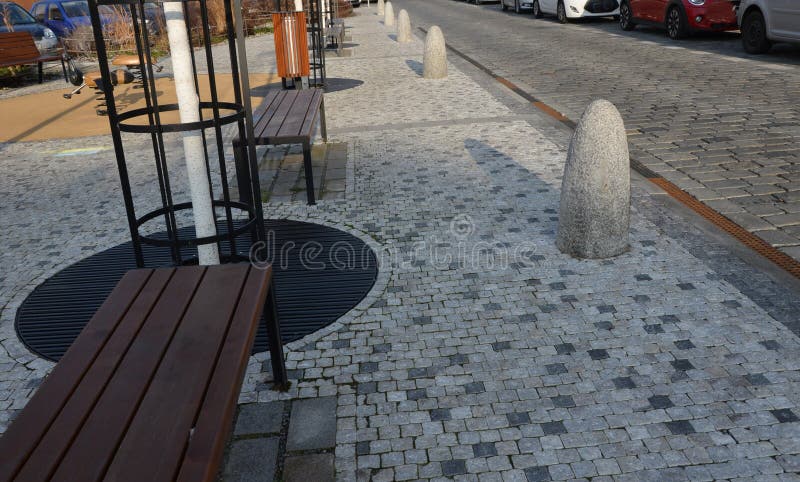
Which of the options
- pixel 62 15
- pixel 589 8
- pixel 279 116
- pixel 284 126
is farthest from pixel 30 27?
pixel 589 8

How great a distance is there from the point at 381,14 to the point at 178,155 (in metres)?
28.9

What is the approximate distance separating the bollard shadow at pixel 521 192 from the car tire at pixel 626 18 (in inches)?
564

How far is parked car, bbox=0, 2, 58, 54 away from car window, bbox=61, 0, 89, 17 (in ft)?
11.9

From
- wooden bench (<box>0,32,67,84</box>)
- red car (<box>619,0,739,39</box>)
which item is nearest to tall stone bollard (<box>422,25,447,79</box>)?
red car (<box>619,0,739,39</box>)

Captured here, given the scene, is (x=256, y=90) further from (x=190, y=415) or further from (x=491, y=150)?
(x=190, y=415)

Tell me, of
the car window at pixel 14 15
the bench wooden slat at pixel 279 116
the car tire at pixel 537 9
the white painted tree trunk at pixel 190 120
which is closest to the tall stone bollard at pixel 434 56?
the bench wooden slat at pixel 279 116

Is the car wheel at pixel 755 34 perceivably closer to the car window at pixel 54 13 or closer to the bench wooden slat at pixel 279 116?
the bench wooden slat at pixel 279 116

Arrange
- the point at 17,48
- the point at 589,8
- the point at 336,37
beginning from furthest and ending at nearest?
the point at 589,8 → the point at 336,37 → the point at 17,48

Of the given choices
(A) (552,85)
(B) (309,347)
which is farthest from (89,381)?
(A) (552,85)

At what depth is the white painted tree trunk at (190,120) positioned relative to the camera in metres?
3.83

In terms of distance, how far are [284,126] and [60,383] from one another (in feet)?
14.7

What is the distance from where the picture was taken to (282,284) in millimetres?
4914

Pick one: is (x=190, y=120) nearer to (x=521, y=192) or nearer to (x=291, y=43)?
(x=521, y=192)

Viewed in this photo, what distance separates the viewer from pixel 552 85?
1252 centimetres
